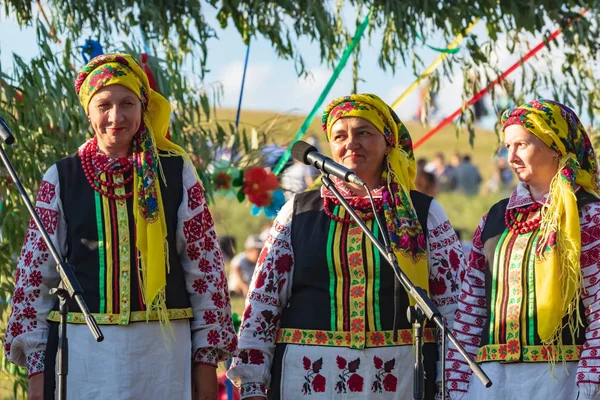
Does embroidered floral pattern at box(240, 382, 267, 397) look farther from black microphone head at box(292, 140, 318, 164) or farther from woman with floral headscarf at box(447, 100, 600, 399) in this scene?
black microphone head at box(292, 140, 318, 164)

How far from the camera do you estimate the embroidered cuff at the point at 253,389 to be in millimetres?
4957

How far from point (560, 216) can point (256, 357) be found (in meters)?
1.33

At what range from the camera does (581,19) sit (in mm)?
7770

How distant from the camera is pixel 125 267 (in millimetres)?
4664

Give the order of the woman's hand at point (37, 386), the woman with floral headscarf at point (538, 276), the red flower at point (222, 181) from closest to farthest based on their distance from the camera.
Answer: the woman with floral headscarf at point (538, 276) < the woman's hand at point (37, 386) < the red flower at point (222, 181)

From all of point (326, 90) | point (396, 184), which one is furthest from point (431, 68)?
point (396, 184)

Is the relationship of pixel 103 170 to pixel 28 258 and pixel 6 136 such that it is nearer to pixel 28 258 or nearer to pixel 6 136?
pixel 28 258

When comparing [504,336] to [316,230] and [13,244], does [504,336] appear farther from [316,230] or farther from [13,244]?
[13,244]

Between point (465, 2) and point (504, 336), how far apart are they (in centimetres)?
348

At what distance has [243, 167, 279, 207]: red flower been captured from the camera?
7590 millimetres

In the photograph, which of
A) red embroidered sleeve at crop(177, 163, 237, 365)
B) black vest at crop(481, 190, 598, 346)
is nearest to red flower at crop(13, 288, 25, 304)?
red embroidered sleeve at crop(177, 163, 237, 365)

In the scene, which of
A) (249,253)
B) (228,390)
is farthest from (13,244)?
(249,253)

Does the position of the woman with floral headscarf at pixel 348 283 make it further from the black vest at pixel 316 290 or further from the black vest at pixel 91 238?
the black vest at pixel 91 238

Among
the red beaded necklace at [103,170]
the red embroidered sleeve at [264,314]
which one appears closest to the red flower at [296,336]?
the red embroidered sleeve at [264,314]
